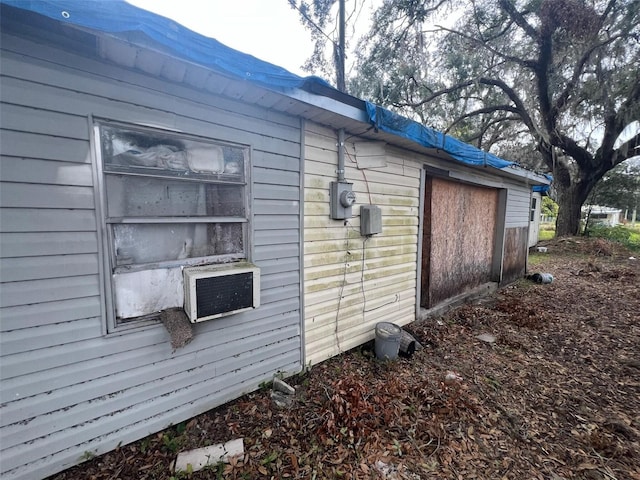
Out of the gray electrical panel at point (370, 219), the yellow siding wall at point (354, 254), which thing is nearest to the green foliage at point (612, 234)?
the yellow siding wall at point (354, 254)

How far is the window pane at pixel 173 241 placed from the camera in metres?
1.96

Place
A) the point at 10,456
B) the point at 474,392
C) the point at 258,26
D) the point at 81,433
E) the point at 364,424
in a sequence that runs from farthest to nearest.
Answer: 1. the point at 258,26
2. the point at 474,392
3. the point at 364,424
4. the point at 81,433
5. the point at 10,456

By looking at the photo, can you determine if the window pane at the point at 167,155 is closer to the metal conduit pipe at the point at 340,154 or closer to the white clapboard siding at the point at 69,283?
the white clapboard siding at the point at 69,283

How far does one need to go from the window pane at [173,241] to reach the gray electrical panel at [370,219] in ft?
5.13

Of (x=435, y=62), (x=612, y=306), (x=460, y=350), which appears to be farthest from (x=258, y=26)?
(x=612, y=306)

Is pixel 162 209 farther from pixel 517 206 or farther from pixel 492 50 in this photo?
pixel 492 50

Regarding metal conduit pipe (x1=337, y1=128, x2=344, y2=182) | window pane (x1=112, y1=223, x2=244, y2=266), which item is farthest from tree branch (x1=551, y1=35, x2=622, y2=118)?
window pane (x1=112, y1=223, x2=244, y2=266)

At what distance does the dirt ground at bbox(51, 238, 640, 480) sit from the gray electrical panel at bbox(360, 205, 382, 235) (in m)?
1.53

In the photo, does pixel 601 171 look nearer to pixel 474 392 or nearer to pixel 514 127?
pixel 514 127

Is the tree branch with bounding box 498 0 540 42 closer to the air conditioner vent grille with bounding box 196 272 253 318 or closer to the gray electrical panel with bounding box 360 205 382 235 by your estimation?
the gray electrical panel with bounding box 360 205 382 235

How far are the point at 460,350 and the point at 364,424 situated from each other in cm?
204

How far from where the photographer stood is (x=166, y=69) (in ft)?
6.22

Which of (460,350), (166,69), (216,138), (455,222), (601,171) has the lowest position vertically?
A: (460,350)

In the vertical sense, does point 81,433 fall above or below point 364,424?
above
